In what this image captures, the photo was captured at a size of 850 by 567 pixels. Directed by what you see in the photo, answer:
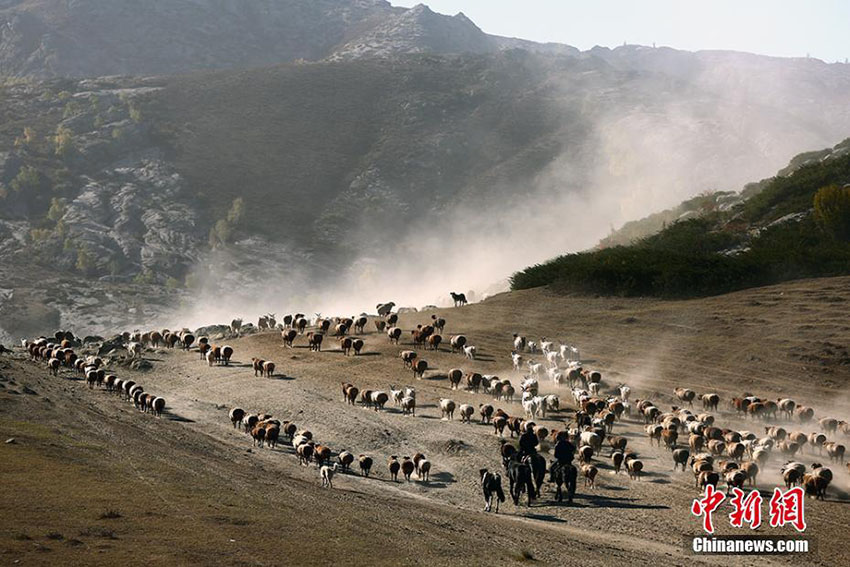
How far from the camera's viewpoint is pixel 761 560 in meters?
22.9

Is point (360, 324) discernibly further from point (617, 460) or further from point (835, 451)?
point (835, 451)

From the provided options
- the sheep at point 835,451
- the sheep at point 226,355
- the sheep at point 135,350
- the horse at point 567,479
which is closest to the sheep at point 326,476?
the horse at point 567,479

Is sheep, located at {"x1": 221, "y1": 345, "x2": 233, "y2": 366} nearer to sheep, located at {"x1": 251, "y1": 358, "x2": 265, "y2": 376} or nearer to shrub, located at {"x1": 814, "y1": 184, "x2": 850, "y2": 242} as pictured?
sheep, located at {"x1": 251, "y1": 358, "x2": 265, "y2": 376}

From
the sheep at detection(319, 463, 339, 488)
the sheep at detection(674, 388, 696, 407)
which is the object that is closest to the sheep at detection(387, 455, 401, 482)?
the sheep at detection(319, 463, 339, 488)

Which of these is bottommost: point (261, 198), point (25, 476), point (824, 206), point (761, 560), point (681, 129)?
point (761, 560)

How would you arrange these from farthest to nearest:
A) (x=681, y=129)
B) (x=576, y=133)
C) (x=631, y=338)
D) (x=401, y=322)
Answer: (x=576, y=133) → (x=681, y=129) → (x=401, y=322) → (x=631, y=338)

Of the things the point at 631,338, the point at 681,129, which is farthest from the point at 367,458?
the point at 681,129

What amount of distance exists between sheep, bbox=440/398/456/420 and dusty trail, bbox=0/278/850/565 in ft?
1.99

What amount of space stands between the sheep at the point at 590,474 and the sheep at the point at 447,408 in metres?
9.78

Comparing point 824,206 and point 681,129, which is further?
point 681,129

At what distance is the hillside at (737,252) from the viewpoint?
6303cm

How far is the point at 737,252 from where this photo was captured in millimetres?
69875

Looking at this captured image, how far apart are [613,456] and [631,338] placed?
23.9 m

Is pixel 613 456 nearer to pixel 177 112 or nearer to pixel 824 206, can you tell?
pixel 824 206
